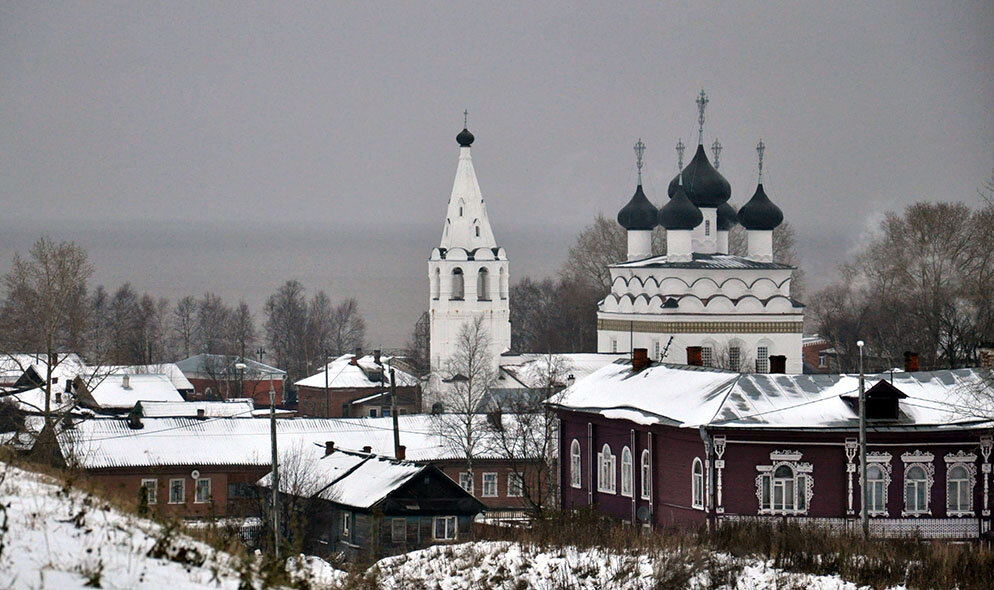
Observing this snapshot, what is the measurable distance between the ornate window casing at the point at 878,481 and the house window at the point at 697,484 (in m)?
1.85

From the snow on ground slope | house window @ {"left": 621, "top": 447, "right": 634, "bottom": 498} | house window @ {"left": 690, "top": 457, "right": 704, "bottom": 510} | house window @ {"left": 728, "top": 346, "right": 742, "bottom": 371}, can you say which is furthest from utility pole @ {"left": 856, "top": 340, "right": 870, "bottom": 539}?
house window @ {"left": 728, "top": 346, "right": 742, "bottom": 371}

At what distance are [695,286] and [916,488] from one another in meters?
21.5

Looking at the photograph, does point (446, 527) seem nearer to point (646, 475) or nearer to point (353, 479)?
point (353, 479)

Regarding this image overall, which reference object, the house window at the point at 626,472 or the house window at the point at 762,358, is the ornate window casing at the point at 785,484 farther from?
the house window at the point at 762,358

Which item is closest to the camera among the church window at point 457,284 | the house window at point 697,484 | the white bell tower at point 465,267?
the house window at point 697,484

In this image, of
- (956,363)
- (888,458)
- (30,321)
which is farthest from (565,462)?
(30,321)

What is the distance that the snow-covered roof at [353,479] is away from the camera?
23047mm

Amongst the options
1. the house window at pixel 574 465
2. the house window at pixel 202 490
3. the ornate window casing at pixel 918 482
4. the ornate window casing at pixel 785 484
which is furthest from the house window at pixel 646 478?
the house window at pixel 202 490

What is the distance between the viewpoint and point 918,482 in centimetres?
1877

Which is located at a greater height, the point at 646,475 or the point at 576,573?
the point at 576,573

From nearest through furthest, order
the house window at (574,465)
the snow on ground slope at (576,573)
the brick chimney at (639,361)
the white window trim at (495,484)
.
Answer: the snow on ground slope at (576,573) → the house window at (574,465) → the brick chimney at (639,361) → the white window trim at (495,484)

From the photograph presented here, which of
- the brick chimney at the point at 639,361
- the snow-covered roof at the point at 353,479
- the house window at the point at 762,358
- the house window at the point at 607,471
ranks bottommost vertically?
the snow-covered roof at the point at 353,479

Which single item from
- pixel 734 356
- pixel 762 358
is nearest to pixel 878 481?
pixel 734 356

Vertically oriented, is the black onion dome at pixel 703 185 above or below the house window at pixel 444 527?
above
